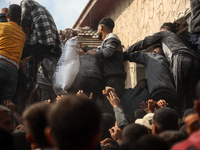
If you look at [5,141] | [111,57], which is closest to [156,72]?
[111,57]

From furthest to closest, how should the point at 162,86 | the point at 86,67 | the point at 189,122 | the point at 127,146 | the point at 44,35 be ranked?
1. the point at 44,35
2. the point at 86,67
3. the point at 162,86
4. the point at 189,122
5. the point at 127,146

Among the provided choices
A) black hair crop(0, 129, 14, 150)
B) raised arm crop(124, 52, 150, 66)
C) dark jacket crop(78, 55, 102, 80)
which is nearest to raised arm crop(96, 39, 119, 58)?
dark jacket crop(78, 55, 102, 80)

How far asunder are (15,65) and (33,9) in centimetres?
93

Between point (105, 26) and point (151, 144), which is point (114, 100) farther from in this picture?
point (151, 144)

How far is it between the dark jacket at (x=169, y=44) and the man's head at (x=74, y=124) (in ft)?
9.19

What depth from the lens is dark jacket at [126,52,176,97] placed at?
4251mm

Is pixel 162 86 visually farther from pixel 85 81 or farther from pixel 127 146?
pixel 127 146

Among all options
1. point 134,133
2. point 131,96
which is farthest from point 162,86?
point 134,133

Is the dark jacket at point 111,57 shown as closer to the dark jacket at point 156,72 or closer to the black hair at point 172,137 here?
the dark jacket at point 156,72

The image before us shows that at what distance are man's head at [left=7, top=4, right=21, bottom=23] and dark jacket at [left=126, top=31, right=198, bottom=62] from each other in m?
1.70

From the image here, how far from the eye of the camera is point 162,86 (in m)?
4.21

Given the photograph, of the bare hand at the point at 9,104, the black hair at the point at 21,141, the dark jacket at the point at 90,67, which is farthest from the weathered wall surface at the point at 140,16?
Result: the black hair at the point at 21,141

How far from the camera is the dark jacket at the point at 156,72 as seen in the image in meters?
4.25

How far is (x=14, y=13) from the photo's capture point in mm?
4898
